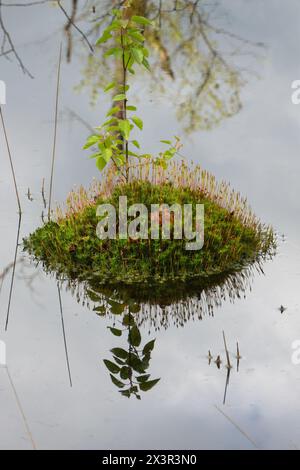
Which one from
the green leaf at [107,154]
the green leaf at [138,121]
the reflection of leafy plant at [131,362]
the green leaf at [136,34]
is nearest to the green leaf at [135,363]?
the reflection of leafy plant at [131,362]

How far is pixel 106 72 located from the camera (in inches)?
459

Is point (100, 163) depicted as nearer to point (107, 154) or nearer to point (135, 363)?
point (107, 154)

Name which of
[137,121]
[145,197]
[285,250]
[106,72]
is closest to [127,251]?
[145,197]

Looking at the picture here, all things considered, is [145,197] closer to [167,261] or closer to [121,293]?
[167,261]

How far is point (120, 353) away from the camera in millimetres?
5898

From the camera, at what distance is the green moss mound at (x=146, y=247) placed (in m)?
7.55

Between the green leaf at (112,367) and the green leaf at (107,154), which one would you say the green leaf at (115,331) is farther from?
the green leaf at (107,154)

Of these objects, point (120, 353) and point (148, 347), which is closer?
point (120, 353)

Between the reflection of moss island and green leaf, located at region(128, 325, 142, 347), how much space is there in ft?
3.53

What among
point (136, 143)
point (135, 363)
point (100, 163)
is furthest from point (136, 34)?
point (135, 363)

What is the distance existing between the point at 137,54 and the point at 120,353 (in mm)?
3307

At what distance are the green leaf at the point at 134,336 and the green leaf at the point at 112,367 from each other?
44cm

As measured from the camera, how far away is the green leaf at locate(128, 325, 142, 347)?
6125 mm

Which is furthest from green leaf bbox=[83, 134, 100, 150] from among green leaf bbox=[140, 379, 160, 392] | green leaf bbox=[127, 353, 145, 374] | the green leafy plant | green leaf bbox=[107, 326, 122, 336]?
green leaf bbox=[140, 379, 160, 392]
